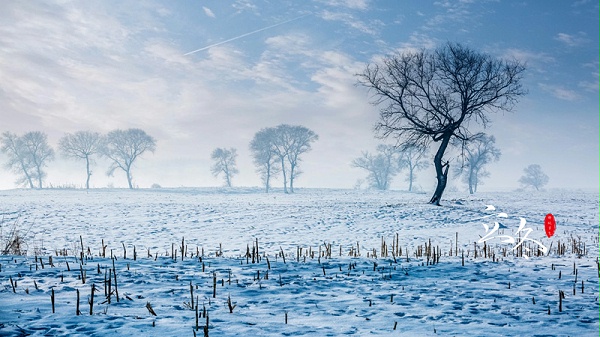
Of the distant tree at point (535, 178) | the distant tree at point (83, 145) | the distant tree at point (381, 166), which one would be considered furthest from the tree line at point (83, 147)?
the distant tree at point (535, 178)

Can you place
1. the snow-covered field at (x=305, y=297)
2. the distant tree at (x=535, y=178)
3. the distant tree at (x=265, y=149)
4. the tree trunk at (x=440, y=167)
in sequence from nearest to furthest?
the snow-covered field at (x=305, y=297) → the tree trunk at (x=440, y=167) → the distant tree at (x=265, y=149) → the distant tree at (x=535, y=178)

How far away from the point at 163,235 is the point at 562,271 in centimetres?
1417

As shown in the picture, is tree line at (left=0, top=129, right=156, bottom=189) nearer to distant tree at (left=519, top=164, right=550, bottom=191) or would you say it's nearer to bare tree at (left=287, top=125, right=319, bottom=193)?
bare tree at (left=287, top=125, right=319, bottom=193)

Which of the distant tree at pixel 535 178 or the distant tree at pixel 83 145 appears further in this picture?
the distant tree at pixel 535 178

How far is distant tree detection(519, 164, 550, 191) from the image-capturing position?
101 m

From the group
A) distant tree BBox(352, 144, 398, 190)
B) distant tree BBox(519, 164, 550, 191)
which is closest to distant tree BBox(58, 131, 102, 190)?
distant tree BBox(352, 144, 398, 190)

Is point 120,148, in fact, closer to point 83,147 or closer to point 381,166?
point 83,147

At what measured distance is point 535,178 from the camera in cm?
10150

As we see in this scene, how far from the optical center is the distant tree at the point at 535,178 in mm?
101125

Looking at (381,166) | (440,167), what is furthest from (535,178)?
(440,167)

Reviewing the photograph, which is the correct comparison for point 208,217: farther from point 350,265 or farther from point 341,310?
point 341,310

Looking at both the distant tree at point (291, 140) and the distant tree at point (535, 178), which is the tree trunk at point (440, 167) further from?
the distant tree at point (535, 178)

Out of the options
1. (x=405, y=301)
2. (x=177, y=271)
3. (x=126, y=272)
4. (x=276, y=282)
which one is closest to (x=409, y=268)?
(x=405, y=301)

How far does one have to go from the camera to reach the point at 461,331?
414 cm
